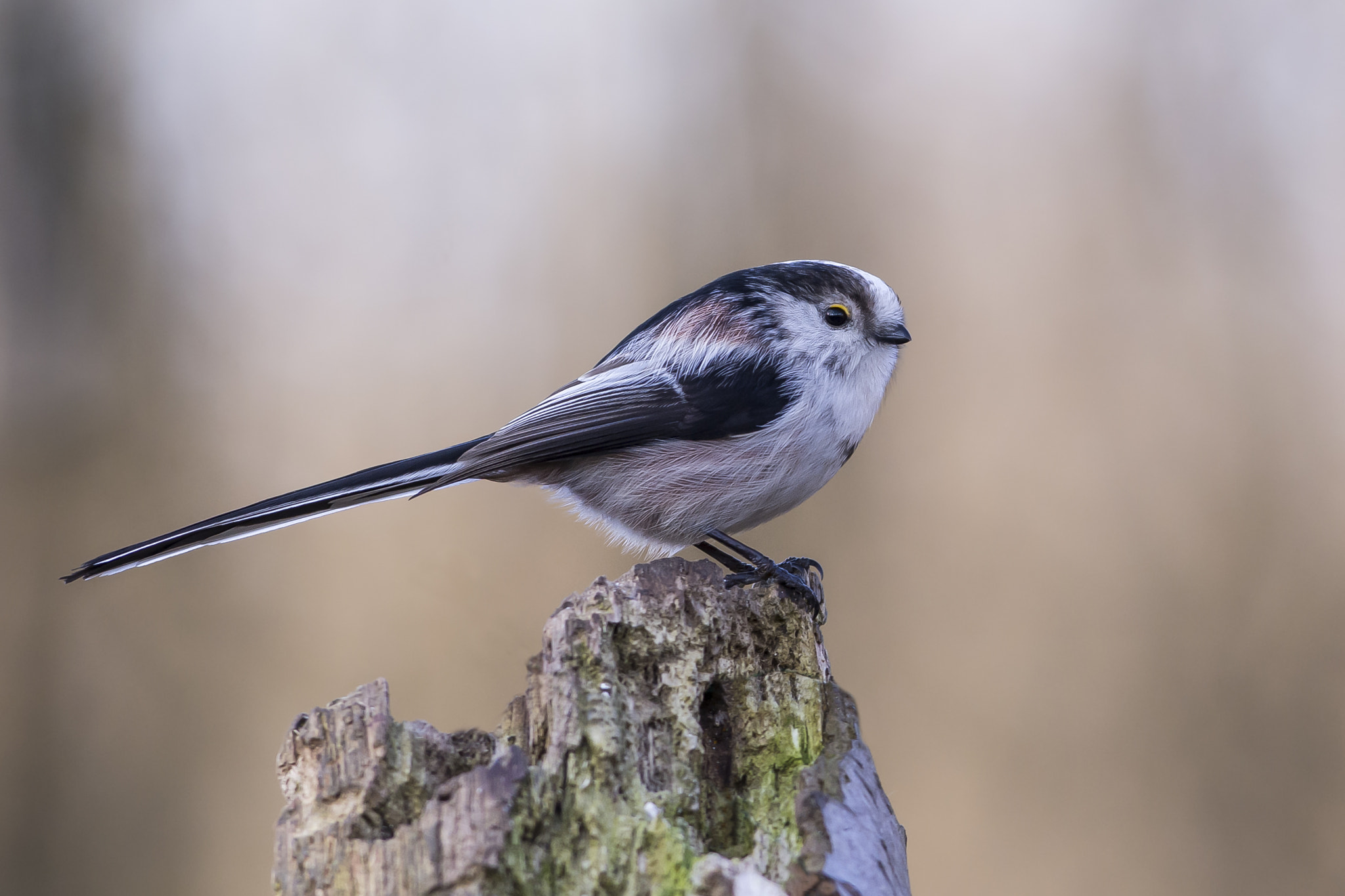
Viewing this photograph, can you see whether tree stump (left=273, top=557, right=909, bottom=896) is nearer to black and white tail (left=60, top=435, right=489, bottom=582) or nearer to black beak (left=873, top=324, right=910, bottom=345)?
black and white tail (left=60, top=435, right=489, bottom=582)

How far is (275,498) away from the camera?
8.98 feet

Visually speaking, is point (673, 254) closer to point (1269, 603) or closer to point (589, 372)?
point (589, 372)

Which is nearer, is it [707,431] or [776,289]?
[707,431]

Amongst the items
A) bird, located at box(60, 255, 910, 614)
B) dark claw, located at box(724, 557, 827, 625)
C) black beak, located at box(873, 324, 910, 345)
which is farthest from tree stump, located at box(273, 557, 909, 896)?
black beak, located at box(873, 324, 910, 345)

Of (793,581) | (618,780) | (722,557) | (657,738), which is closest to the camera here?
(618,780)

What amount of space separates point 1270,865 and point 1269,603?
123 cm

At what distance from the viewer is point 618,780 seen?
170cm

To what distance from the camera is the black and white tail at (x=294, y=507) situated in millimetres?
2576

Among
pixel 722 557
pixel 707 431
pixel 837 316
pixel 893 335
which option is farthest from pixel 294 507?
pixel 893 335

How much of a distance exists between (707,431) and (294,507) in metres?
1.26

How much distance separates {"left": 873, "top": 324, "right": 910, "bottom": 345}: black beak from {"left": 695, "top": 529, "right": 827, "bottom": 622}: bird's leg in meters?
0.80

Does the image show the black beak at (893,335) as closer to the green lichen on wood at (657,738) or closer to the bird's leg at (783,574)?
the bird's leg at (783,574)

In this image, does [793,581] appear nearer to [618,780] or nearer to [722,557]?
[722,557]

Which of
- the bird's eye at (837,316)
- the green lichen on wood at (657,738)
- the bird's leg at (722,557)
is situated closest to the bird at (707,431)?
the bird's eye at (837,316)
